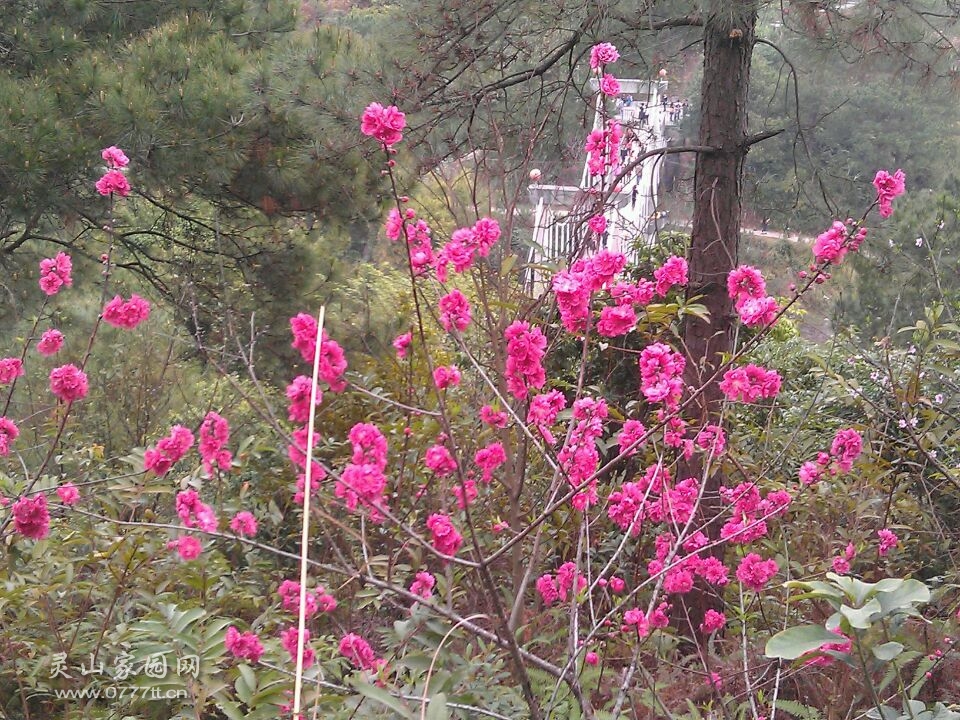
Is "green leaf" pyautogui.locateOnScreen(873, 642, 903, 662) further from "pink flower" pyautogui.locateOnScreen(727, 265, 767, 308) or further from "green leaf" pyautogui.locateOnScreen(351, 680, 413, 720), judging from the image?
"pink flower" pyautogui.locateOnScreen(727, 265, 767, 308)

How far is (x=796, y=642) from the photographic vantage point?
95 centimetres

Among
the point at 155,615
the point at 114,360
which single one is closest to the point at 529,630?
the point at 155,615

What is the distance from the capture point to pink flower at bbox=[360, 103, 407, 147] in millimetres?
1508

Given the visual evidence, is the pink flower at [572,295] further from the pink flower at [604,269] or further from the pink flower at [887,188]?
the pink flower at [887,188]

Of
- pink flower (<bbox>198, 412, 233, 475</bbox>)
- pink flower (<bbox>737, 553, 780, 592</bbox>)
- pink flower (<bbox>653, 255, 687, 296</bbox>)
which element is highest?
pink flower (<bbox>653, 255, 687, 296</bbox>)

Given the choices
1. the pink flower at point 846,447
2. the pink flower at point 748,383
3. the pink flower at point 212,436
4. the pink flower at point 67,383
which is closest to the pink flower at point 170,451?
the pink flower at point 212,436

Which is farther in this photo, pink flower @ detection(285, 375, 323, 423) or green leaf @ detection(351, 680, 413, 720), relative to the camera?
pink flower @ detection(285, 375, 323, 423)

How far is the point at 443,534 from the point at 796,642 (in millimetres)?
788

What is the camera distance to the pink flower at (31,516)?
1.63 meters

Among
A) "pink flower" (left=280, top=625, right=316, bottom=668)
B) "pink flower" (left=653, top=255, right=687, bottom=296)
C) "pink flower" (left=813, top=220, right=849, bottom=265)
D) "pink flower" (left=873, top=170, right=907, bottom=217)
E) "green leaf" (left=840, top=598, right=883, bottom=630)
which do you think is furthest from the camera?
"pink flower" (left=653, top=255, right=687, bottom=296)

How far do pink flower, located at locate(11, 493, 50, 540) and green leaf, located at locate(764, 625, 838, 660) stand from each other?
129cm

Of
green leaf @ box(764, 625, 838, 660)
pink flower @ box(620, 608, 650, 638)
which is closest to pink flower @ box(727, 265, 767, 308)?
pink flower @ box(620, 608, 650, 638)

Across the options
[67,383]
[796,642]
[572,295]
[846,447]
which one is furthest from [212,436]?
[846,447]

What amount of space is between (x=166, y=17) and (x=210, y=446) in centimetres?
508
